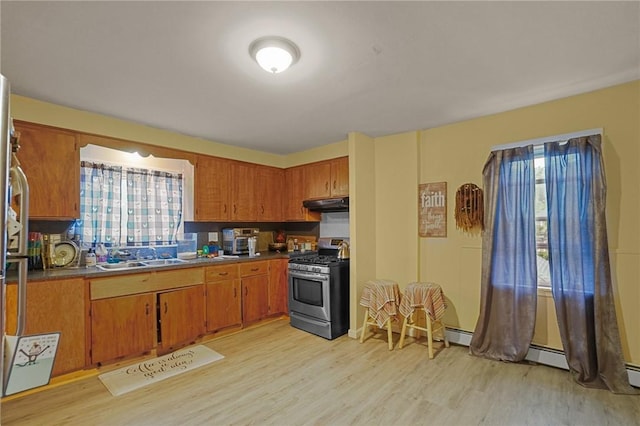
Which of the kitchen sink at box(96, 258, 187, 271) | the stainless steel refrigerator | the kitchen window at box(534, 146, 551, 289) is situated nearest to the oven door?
the kitchen sink at box(96, 258, 187, 271)

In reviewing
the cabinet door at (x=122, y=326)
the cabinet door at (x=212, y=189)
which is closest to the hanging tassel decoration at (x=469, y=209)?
the cabinet door at (x=212, y=189)

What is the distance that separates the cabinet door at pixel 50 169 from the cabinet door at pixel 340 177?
Answer: 2.81 meters

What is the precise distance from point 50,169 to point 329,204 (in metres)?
2.95

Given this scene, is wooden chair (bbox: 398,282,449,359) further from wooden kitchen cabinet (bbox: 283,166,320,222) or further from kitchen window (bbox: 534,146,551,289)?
wooden kitchen cabinet (bbox: 283,166,320,222)

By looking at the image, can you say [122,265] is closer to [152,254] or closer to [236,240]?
[152,254]

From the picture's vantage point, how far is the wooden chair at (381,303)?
131 inches

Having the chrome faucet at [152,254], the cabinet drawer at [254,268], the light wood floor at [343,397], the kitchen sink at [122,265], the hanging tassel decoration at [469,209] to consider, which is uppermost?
the hanging tassel decoration at [469,209]

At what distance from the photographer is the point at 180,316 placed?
3283mm

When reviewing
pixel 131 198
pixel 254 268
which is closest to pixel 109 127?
pixel 131 198

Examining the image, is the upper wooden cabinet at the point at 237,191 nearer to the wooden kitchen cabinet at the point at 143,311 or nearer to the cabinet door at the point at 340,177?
the wooden kitchen cabinet at the point at 143,311

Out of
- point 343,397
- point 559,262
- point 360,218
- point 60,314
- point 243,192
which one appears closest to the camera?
point 343,397

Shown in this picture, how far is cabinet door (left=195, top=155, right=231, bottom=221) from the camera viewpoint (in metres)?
3.88

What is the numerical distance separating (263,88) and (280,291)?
278cm

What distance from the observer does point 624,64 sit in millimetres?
2158
